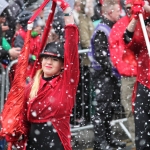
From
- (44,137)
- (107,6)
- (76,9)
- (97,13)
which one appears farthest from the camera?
(97,13)

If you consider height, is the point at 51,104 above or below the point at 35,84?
below

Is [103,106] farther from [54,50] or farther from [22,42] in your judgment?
[54,50]

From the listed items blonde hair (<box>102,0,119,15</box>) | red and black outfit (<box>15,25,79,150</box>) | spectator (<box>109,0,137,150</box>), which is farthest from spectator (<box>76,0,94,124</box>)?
red and black outfit (<box>15,25,79,150</box>)

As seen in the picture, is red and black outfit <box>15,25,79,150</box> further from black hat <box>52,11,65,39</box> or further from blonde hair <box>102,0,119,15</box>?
blonde hair <box>102,0,119,15</box>

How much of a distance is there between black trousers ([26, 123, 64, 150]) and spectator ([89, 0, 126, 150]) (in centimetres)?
243

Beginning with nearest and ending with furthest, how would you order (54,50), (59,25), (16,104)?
1. (16,104)
2. (54,50)
3. (59,25)

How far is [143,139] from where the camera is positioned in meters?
5.50

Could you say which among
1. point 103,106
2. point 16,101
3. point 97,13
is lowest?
point 103,106

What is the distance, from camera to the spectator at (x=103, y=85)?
285 inches

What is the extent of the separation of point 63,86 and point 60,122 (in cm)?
35

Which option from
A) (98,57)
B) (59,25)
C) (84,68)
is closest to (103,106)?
(98,57)

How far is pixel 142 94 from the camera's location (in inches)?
218

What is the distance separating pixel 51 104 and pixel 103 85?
8.95 ft

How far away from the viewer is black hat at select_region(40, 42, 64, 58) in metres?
4.83
